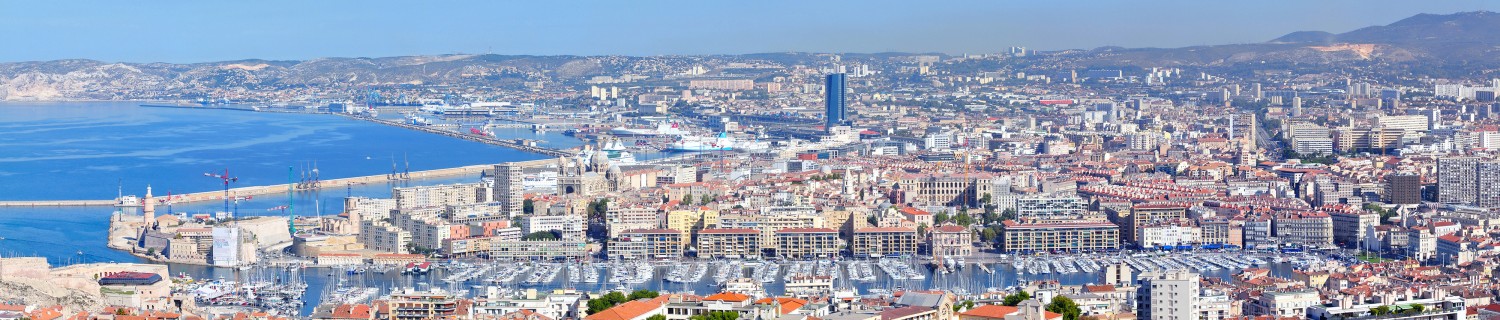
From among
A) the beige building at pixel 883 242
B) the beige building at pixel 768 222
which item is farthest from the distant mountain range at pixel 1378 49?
the beige building at pixel 883 242

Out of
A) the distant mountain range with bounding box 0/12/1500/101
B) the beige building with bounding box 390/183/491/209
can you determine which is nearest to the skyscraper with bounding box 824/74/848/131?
the distant mountain range with bounding box 0/12/1500/101

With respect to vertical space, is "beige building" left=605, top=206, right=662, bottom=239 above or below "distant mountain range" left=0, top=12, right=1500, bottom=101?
below

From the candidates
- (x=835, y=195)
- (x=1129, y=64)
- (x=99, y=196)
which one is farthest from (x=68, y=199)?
(x=1129, y=64)

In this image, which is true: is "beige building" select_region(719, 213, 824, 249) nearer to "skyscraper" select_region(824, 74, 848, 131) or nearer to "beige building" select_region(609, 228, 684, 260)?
"beige building" select_region(609, 228, 684, 260)

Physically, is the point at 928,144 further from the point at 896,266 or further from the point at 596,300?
the point at 596,300

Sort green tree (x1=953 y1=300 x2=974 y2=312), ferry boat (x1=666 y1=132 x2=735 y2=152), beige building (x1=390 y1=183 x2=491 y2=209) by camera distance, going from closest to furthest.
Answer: green tree (x1=953 y1=300 x2=974 y2=312), beige building (x1=390 y1=183 x2=491 y2=209), ferry boat (x1=666 y1=132 x2=735 y2=152)

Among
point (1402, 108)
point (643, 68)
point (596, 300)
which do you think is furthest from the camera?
point (643, 68)
